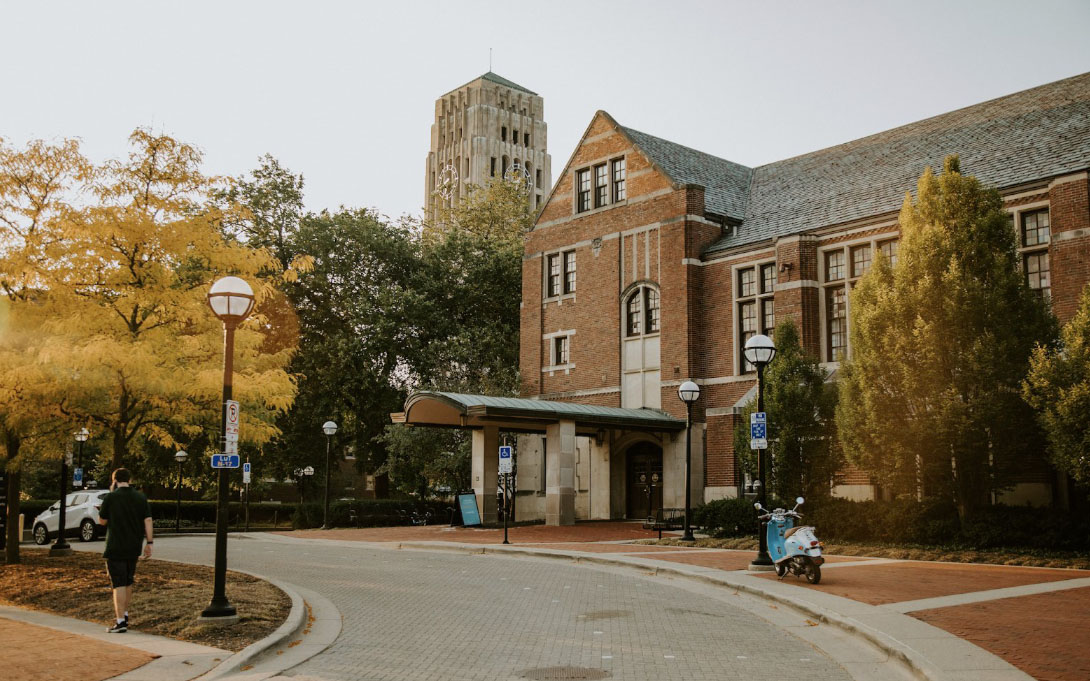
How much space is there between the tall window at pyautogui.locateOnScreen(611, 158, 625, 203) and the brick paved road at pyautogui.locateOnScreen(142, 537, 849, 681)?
19867mm

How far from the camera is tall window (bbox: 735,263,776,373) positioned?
30156mm

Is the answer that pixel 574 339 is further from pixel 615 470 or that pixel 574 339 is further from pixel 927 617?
pixel 927 617

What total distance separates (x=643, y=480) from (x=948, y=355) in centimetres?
1550

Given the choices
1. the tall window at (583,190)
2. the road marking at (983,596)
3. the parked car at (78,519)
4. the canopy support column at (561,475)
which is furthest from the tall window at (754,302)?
the parked car at (78,519)

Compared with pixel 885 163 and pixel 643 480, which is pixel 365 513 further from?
pixel 885 163

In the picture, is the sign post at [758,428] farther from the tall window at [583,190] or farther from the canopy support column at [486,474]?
the tall window at [583,190]

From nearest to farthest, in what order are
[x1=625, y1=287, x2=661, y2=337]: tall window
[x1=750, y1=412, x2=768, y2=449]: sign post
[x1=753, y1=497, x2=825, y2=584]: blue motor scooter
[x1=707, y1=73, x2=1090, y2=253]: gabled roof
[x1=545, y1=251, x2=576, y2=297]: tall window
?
[x1=753, y1=497, x2=825, y2=584]: blue motor scooter → [x1=750, y1=412, x2=768, y2=449]: sign post → [x1=707, y1=73, x2=1090, y2=253]: gabled roof → [x1=625, y1=287, x2=661, y2=337]: tall window → [x1=545, y1=251, x2=576, y2=297]: tall window

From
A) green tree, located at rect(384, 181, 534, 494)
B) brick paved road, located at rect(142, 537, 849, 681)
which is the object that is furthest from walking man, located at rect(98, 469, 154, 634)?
green tree, located at rect(384, 181, 534, 494)

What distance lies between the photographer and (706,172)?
36.1m

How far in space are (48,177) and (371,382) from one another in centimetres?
2493

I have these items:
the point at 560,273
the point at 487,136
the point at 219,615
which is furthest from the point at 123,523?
the point at 487,136

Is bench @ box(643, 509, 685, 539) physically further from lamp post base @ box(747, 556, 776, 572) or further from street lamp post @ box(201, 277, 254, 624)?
street lamp post @ box(201, 277, 254, 624)

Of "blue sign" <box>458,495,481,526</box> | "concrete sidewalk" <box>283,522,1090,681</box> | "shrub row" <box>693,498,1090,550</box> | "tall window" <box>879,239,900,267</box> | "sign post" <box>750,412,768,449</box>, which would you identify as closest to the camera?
"concrete sidewalk" <box>283,522,1090,681</box>

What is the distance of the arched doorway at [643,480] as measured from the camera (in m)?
33.2
